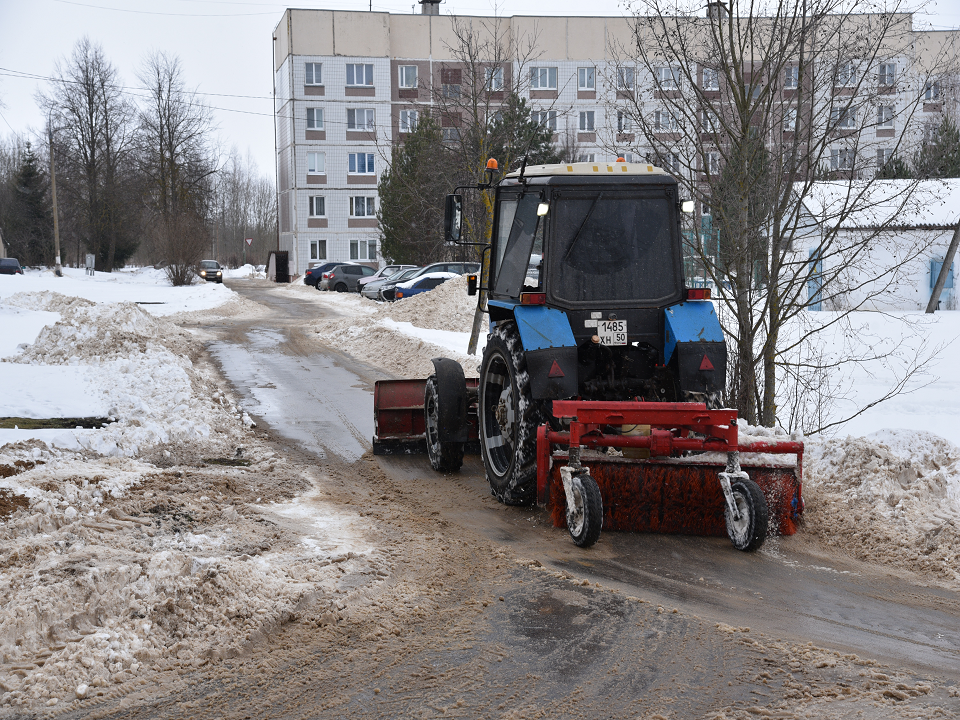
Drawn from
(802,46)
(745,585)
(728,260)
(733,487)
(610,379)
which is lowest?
(745,585)

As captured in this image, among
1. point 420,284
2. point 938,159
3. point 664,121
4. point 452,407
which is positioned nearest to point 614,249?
point 452,407

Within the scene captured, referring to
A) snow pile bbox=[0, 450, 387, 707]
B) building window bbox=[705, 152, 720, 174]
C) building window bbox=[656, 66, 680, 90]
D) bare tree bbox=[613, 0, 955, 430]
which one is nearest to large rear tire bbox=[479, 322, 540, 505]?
snow pile bbox=[0, 450, 387, 707]

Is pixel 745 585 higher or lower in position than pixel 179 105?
lower

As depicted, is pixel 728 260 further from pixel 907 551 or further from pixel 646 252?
pixel 907 551

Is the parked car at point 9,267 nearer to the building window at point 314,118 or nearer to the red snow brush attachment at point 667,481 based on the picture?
the building window at point 314,118

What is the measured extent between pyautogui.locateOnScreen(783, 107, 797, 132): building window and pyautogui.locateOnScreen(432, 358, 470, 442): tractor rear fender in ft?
14.3

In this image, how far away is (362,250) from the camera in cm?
5972

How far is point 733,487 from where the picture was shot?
5648 mm

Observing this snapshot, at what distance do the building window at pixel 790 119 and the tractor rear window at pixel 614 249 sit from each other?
3.19 m

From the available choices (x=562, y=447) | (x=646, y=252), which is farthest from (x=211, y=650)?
(x=646, y=252)

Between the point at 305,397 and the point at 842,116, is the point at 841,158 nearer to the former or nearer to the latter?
the point at 842,116

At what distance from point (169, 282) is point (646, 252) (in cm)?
4263

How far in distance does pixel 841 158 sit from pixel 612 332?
4.25 meters

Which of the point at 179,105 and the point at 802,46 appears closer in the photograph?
the point at 802,46
